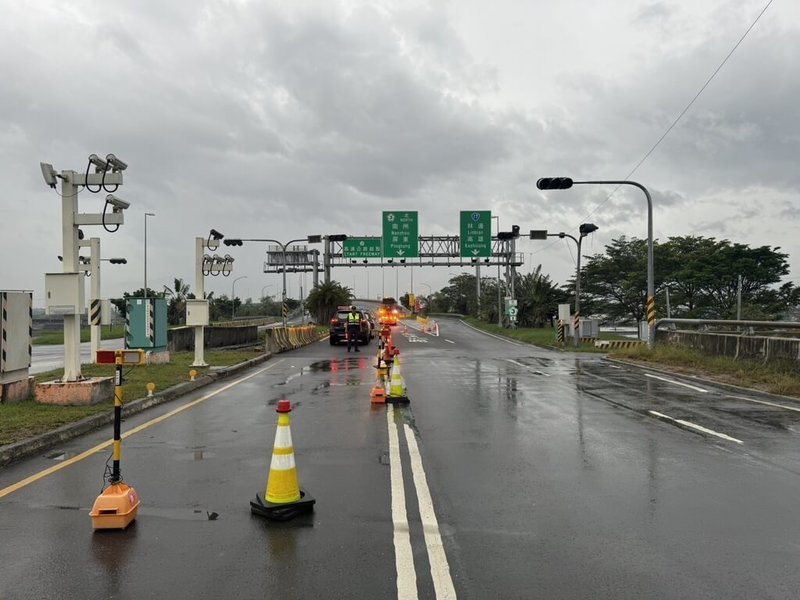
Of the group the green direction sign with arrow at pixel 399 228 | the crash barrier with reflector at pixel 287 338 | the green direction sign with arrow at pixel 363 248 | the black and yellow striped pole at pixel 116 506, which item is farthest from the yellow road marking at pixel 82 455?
the green direction sign with arrow at pixel 363 248

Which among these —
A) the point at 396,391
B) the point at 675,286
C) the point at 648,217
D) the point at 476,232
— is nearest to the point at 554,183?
the point at 648,217

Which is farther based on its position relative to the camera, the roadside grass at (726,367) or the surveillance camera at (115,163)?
the roadside grass at (726,367)

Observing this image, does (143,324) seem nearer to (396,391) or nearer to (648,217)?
(396,391)

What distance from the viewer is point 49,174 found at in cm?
1076

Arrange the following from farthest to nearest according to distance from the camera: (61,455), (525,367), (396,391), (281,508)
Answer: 1. (525,367)
2. (396,391)
3. (61,455)
4. (281,508)

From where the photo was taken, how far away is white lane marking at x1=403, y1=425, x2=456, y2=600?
377 centimetres

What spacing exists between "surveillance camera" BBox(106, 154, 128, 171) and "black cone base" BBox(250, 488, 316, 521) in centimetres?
817

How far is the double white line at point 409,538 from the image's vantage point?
3777 millimetres

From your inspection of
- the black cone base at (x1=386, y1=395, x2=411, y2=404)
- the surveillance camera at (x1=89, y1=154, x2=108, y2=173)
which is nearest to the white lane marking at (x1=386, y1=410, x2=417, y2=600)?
the black cone base at (x1=386, y1=395, x2=411, y2=404)

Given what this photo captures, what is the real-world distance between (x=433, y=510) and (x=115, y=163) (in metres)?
9.20

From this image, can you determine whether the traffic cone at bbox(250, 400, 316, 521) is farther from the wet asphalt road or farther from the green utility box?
the green utility box

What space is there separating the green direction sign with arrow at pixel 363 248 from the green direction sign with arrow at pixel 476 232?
Answer: 10.1 m

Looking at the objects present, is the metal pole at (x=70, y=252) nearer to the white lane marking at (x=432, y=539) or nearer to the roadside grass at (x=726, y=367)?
the white lane marking at (x=432, y=539)

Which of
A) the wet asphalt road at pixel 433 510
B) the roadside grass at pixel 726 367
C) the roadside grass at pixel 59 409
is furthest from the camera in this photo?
the roadside grass at pixel 726 367
